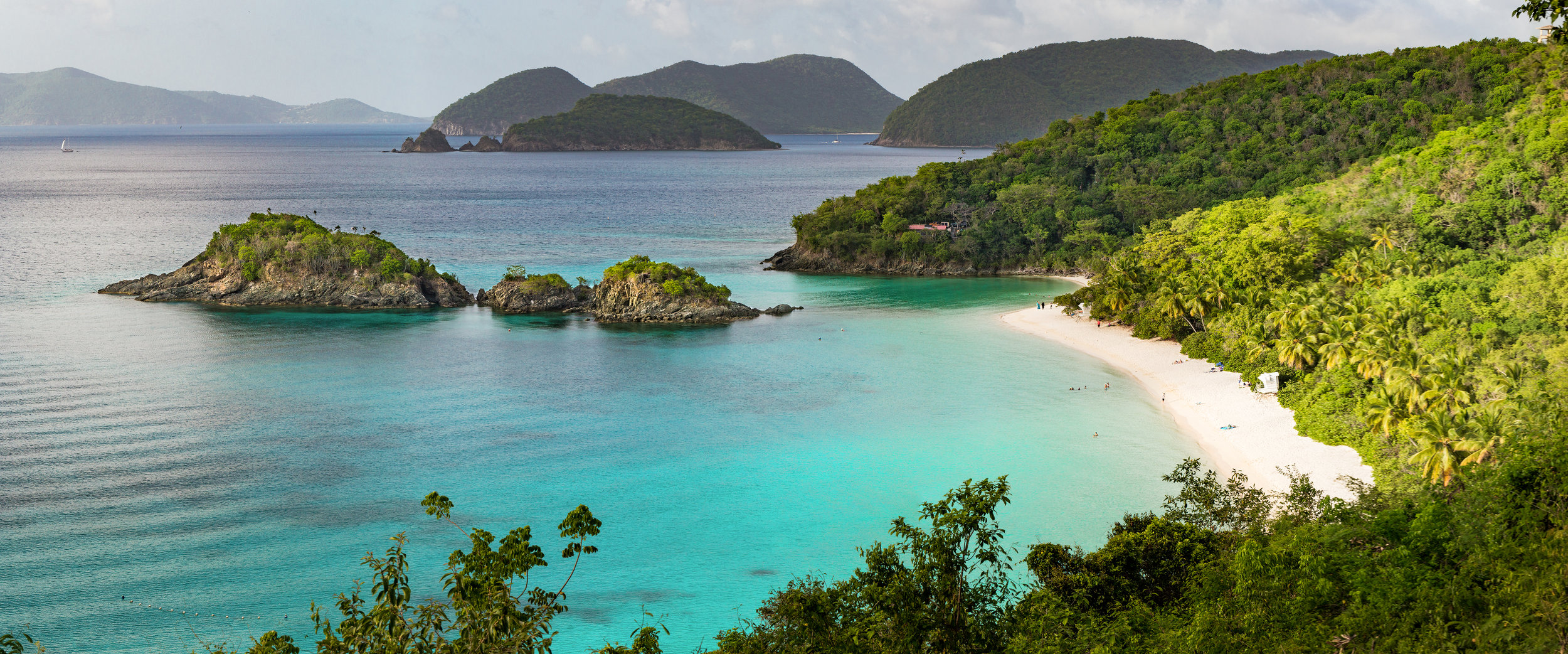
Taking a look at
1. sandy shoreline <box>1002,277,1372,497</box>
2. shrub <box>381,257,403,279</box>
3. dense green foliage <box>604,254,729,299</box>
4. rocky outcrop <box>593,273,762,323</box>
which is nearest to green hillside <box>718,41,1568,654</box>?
sandy shoreline <box>1002,277,1372,497</box>

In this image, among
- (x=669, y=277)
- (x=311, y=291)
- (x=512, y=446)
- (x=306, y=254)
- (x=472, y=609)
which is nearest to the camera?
(x=472, y=609)

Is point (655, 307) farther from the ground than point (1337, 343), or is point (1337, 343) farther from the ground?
point (1337, 343)

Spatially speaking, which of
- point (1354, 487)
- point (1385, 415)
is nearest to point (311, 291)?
point (1354, 487)

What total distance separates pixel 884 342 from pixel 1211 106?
2333 inches

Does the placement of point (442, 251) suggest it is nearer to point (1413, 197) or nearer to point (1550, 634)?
point (1413, 197)

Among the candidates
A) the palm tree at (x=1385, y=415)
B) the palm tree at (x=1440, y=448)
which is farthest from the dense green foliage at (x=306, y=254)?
the palm tree at (x=1440, y=448)

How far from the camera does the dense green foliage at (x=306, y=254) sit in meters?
69.4

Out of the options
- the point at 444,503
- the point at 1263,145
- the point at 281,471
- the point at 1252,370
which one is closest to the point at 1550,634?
the point at 444,503

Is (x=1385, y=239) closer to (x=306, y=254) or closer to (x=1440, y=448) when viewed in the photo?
(x=1440, y=448)

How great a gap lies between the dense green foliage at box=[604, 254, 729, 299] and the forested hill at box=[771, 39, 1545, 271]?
22.6 metres

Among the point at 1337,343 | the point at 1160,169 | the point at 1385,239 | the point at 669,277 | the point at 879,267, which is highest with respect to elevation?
the point at 1160,169

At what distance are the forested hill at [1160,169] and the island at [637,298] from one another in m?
22.9

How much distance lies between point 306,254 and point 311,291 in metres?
2.67

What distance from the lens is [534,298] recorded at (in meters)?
68.6
